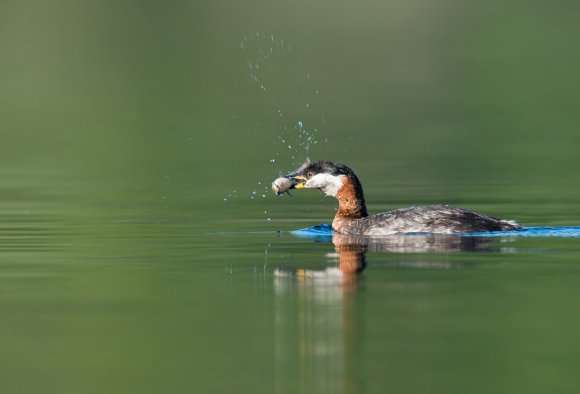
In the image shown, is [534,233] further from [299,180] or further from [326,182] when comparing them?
[299,180]

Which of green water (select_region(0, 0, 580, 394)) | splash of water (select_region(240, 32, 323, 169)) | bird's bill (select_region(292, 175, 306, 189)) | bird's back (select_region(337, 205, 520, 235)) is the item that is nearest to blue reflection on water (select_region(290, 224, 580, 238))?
bird's back (select_region(337, 205, 520, 235))

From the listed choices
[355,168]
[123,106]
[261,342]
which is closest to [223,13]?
[123,106]

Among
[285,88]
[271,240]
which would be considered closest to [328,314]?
[271,240]

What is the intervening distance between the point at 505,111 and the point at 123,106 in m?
13.2

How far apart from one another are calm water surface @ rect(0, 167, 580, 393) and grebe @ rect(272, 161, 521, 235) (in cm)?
53

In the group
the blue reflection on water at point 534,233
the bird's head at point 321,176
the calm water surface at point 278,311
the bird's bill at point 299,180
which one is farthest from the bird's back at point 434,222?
the bird's bill at point 299,180

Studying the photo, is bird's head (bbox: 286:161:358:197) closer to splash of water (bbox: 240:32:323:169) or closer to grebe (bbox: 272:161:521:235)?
grebe (bbox: 272:161:521:235)

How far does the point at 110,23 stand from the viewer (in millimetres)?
105438

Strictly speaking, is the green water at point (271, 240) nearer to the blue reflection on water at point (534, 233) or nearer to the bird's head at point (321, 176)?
the blue reflection on water at point (534, 233)

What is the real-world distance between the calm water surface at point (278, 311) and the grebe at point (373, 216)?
1.73ft

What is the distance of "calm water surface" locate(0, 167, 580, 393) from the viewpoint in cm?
1194

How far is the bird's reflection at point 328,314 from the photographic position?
1186 centimetres

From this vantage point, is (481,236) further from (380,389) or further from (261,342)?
(380,389)

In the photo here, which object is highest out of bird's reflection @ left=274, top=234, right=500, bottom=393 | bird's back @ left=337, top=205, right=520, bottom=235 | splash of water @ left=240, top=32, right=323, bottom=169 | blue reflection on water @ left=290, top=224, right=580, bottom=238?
splash of water @ left=240, top=32, right=323, bottom=169
